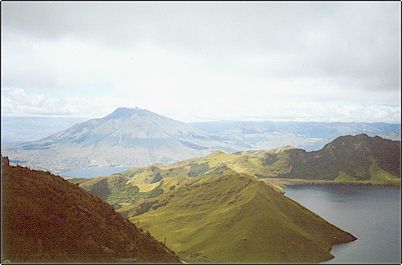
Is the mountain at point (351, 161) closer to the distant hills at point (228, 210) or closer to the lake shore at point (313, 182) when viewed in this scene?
the distant hills at point (228, 210)

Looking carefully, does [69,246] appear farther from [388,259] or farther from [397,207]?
[397,207]

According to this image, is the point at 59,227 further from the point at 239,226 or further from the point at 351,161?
the point at 351,161

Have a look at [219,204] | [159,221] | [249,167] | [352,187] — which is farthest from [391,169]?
[159,221]

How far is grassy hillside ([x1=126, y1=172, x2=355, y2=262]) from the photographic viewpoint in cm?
4950

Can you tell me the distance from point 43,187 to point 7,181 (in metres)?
2.69

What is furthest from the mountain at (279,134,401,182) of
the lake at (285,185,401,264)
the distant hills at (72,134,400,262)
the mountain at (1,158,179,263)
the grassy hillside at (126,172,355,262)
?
the mountain at (1,158,179,263)

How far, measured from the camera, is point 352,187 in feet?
421

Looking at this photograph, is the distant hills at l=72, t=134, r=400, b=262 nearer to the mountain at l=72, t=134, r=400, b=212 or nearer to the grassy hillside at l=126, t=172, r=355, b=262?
the grassy hillside at l=126, t=172, r=355, b=262

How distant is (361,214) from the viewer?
268 ft

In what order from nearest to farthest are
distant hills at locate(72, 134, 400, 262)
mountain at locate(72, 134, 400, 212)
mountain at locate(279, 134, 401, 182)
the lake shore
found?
distant hills at locate(72, 134, 400, 262), mountain at locate(72, 134, 400, 212), the lake shore, mountain at locate(279, 134, 401, 182)

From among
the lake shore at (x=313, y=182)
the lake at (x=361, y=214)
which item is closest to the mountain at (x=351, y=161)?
the lake shore at (x=313, y=182)

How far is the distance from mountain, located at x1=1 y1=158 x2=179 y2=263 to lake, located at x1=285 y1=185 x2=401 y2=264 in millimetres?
33614

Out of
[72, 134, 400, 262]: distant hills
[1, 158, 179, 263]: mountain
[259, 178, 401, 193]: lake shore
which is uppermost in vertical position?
[1, 158, 179, 263]: mountain

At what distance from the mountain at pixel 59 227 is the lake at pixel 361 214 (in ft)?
110
